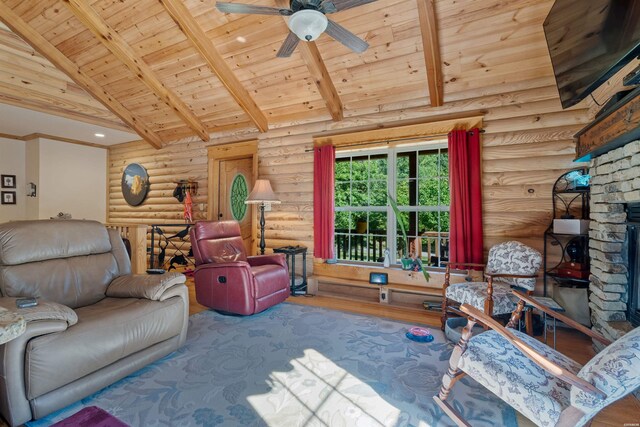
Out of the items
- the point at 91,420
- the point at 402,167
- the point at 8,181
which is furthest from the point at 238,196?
the point at 8,181

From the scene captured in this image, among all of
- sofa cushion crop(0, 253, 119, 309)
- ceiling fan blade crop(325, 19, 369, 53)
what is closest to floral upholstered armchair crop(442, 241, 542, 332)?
ceiling fan blade crop(325, 19, 369, 53)

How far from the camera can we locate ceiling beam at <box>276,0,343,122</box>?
3.23 metres

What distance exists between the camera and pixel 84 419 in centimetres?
158

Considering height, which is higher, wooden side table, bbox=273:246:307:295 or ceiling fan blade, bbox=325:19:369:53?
ceiling fan blade, bbox=325:19:369:53

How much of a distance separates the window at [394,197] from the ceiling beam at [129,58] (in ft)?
8.53

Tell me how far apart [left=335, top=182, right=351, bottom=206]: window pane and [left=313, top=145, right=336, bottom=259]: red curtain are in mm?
371

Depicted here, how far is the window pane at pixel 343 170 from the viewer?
4348 mm

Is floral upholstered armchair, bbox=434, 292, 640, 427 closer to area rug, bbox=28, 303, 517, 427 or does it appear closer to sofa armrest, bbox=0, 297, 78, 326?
area rug, bbox=28, 303, 517, 427

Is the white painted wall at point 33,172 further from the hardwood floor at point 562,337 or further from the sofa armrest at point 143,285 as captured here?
the sofa armrest at point 143,285

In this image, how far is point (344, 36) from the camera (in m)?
2.39

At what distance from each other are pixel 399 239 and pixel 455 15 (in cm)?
254

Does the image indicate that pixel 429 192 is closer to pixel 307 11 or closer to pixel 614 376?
pixel 307 11

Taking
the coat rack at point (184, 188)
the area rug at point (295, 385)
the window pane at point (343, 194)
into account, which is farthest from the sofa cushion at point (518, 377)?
the coat rack at point (184, 188)

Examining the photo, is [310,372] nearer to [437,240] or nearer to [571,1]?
[437,240]
